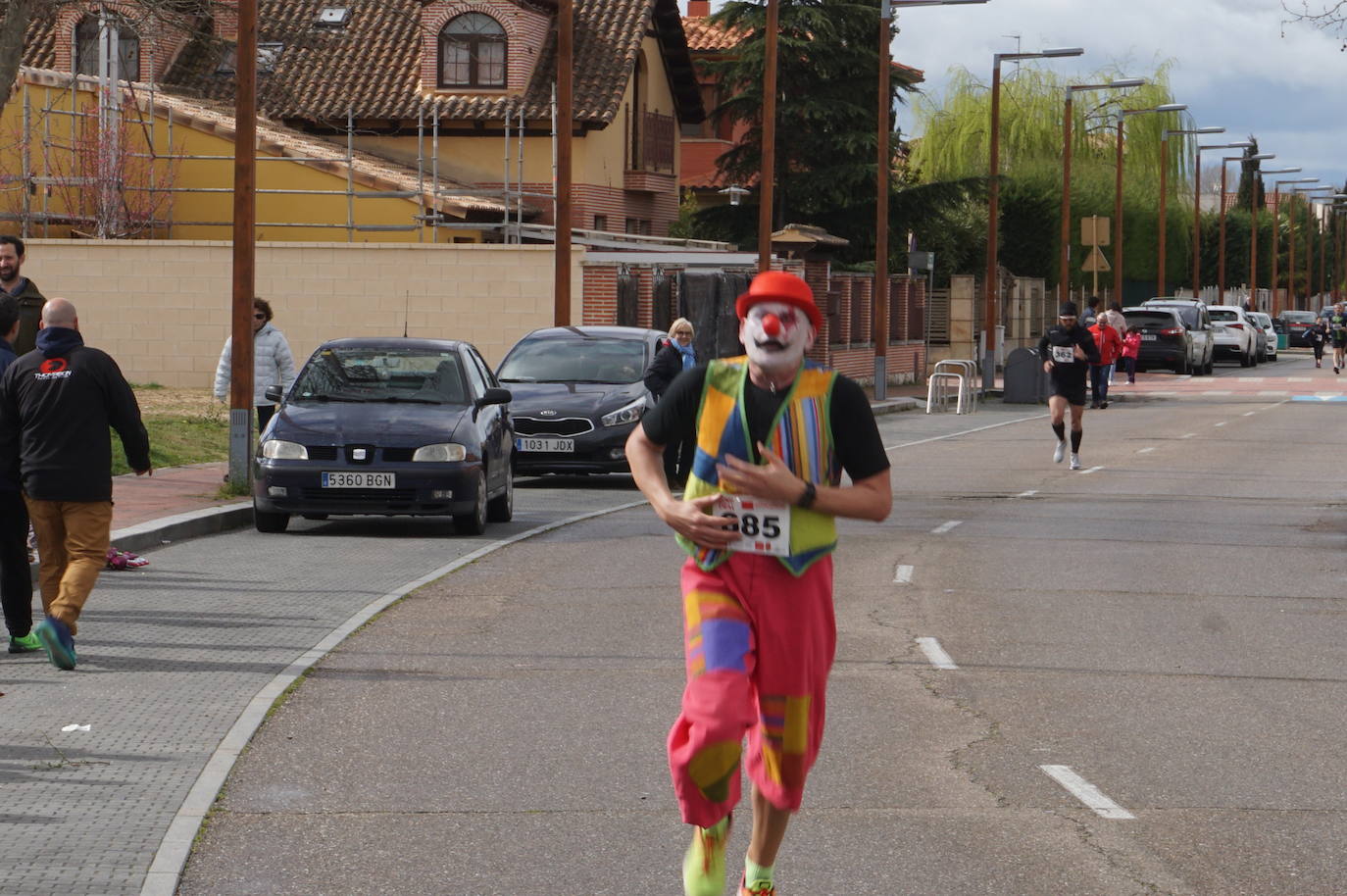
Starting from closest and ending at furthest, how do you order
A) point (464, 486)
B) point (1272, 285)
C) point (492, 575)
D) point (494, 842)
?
point (494, 842) → point (492, 575) → point (464, 486) → point (1272, 285)

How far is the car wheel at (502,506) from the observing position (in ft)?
57.3

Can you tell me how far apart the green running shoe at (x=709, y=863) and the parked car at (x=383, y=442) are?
10559mm

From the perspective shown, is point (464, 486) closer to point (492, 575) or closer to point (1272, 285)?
point (492, 575)

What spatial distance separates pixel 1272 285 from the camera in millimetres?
114125

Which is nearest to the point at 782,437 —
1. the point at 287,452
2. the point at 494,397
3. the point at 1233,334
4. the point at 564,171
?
the point at 287,452

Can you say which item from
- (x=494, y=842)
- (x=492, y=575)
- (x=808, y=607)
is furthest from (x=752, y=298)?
(x=492, y=575)

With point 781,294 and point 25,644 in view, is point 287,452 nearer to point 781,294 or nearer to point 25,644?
point 25,644

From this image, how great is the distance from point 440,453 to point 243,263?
4.05 meters

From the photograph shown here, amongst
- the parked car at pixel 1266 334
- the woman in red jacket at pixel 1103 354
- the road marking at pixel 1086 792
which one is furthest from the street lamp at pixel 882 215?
the parked car at pixel 1266 334

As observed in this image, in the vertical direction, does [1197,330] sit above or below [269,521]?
above

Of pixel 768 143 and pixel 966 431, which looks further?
pixel 768 143

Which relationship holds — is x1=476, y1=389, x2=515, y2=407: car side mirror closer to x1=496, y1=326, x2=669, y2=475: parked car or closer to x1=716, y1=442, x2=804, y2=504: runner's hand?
x1=496, y1=326, x2=669, y2=475: parked car

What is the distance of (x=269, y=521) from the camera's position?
16422mm

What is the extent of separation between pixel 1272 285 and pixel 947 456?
302ft
